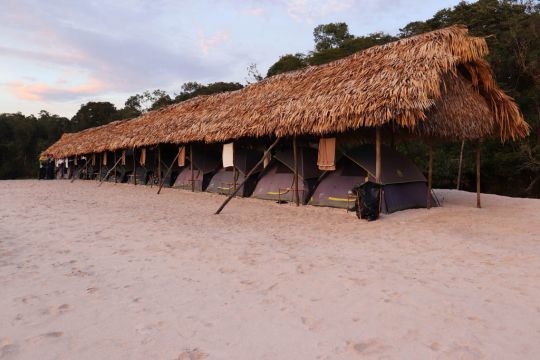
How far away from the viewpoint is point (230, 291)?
3227 millimetres

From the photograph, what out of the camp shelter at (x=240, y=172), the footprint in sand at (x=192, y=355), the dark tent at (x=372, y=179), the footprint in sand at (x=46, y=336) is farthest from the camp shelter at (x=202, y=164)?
the footprint in sand at (x=192, y=355)

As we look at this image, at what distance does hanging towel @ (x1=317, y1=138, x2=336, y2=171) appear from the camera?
335 inches

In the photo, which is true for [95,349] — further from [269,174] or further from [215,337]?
[269,174]

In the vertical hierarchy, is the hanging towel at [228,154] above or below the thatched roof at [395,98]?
below

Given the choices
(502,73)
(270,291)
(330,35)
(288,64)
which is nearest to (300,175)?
(270,291)

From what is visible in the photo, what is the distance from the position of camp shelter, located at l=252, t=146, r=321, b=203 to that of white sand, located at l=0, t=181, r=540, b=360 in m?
3.27

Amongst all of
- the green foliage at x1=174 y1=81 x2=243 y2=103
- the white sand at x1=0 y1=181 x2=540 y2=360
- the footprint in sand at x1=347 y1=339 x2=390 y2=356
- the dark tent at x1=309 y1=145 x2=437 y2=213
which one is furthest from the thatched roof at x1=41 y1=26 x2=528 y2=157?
the green foliage at x1=174 y1=81 x2=243 y2=103

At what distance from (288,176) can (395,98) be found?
3.71 metres

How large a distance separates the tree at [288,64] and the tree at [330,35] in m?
4.42

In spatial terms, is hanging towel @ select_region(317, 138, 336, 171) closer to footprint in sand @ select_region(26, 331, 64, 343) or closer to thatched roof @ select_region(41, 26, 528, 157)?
thatched roof @ select_region(41, 26, 528, 157)

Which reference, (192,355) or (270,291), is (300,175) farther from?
(192,355)

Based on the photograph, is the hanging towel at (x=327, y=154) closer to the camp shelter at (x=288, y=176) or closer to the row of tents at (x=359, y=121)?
the row of tents at (x=359, y=121)

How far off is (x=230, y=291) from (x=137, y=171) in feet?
51.0

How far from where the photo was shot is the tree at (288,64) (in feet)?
95.6
